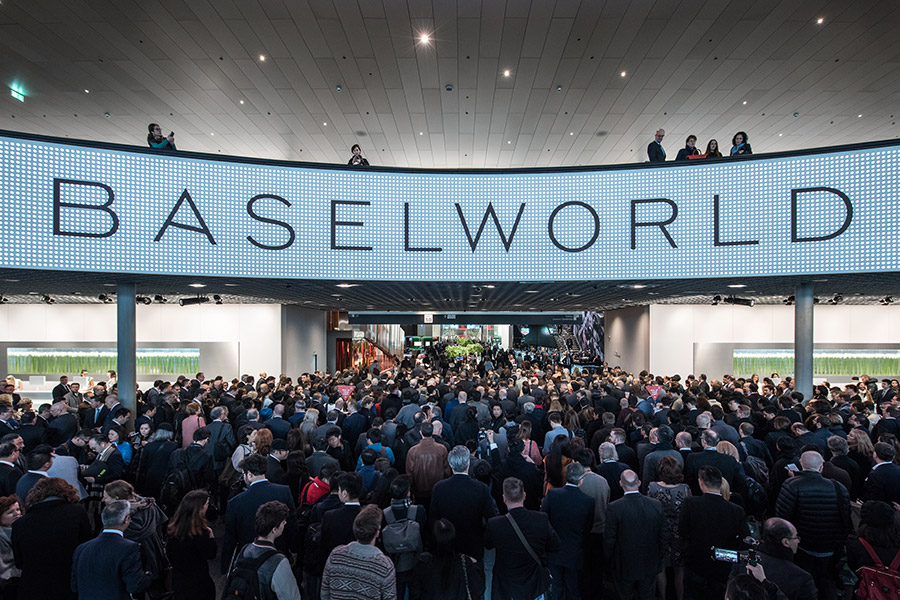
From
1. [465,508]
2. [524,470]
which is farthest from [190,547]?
[524,470]

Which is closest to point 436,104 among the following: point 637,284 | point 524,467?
point 637,284

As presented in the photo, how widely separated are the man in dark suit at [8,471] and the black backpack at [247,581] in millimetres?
3227

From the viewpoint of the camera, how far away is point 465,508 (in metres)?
4.19

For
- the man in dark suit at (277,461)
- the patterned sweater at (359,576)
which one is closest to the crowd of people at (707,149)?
the man in dark suit at (277,461)

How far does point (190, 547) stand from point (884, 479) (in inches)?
237

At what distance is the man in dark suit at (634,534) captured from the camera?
3.91m

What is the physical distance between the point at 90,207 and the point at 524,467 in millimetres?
7716

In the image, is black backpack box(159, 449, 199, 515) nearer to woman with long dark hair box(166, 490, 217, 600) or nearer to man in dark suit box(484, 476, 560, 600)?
woman with long dark hair box(166, 490, 217, 600)

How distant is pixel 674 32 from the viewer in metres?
9.16

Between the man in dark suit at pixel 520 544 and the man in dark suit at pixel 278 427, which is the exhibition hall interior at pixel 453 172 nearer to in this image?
the man in dark suit at pixel 278 427

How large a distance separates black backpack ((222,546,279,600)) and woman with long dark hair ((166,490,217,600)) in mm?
688

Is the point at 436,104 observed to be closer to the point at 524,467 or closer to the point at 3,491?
the point at 524,467

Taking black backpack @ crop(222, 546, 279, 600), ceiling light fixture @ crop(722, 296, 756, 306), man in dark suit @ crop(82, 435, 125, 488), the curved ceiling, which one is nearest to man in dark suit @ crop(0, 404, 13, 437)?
man in dark suit @ crop(82, 435, 125, 488)

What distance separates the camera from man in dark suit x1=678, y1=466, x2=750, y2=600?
12.4 ft
